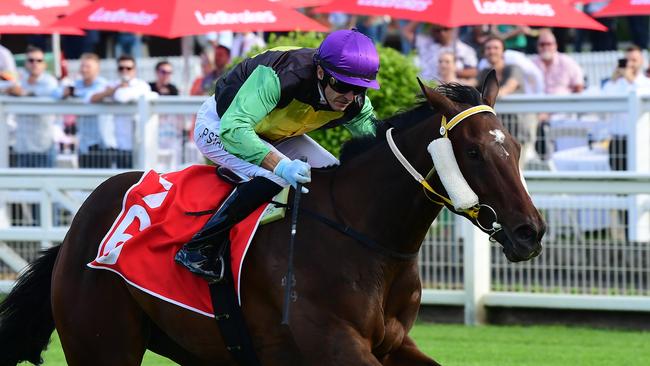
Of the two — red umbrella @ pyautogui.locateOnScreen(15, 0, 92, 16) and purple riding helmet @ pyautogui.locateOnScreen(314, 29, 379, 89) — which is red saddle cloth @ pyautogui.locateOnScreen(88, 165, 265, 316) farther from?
red umbrella @ pyautogui.locateOnScreen(15, 0, 92, 16)

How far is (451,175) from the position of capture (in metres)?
4.98

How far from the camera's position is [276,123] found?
5.63 m

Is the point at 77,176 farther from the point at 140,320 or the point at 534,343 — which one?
the point at 140,320

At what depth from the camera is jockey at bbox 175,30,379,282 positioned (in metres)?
5.20

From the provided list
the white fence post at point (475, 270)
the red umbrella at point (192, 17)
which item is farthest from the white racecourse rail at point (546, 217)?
the red umbrella at point (192, 17)

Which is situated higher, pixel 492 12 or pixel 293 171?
pixel 492 12

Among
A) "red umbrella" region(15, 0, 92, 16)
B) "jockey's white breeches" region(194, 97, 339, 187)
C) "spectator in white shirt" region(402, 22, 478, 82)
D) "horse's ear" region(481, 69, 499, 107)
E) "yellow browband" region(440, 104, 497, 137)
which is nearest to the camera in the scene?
"yellow browband" region(440, 104, 497, 137)

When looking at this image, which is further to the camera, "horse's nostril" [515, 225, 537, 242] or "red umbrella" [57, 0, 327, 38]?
"red umbrella" [57, 0, 327, 38]

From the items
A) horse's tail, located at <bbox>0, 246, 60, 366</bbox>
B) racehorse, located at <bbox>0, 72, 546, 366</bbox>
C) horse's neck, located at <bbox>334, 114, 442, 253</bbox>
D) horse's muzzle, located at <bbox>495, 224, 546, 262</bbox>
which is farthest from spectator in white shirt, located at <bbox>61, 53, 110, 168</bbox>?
horse's muzzle, located at <bbox>495, 224, 546, 262</bbox>

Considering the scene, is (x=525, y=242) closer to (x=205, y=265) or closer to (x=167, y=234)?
(x=205, y=265)

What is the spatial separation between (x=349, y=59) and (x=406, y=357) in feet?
4.28

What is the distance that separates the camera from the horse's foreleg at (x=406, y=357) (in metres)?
5.45

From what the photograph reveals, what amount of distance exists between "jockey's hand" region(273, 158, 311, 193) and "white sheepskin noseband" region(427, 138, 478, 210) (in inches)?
19.9

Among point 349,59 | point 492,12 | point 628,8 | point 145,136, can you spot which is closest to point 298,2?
point 492,12
